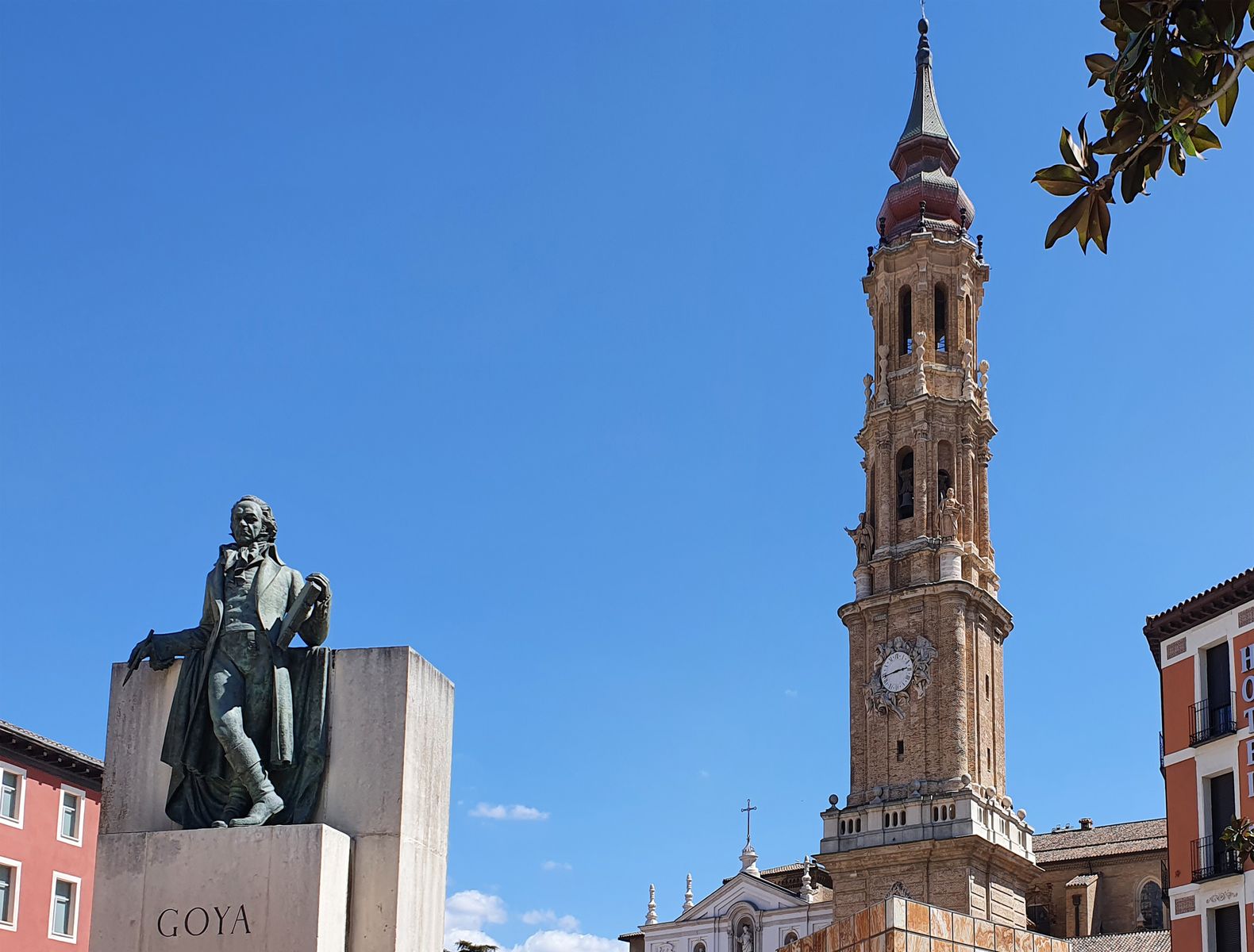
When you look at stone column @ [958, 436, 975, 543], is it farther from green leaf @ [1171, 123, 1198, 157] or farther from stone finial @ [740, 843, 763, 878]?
green leaf @ [1171, 123, 1198, 157]

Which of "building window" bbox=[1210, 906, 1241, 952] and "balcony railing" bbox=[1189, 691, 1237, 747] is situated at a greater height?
"balcony railing" bbox=[1189, 691, 1237, 747]

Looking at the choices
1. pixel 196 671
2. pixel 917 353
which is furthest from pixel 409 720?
pixel 917 353

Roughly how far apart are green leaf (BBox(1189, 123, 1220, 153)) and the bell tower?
184ft

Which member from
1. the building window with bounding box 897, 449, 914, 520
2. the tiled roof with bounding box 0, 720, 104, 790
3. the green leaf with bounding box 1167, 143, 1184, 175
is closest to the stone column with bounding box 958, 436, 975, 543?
the building window with bounding box 897, 449, 914, 520

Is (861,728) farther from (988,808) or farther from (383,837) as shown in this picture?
(383,837)

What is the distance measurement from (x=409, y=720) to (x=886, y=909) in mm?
8961

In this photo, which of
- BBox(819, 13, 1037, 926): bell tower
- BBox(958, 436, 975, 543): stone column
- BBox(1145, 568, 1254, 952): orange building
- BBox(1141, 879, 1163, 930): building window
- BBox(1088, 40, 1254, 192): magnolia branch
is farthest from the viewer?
BBox(958, 436, 975, 543): stone column

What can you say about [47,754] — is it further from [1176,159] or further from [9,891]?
[1176,159]

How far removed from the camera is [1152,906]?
64.8 m

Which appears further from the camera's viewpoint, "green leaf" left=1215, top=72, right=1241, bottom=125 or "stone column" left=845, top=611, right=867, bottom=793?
"stone column" left=845, top=611, right=867, bottom=793

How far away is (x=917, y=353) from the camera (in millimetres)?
67500

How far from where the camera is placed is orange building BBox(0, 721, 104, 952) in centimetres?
3500

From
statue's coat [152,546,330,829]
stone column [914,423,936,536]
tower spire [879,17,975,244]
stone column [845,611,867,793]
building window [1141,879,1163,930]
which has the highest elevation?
tower spire [879,17,975,244]

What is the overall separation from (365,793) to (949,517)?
184ft
